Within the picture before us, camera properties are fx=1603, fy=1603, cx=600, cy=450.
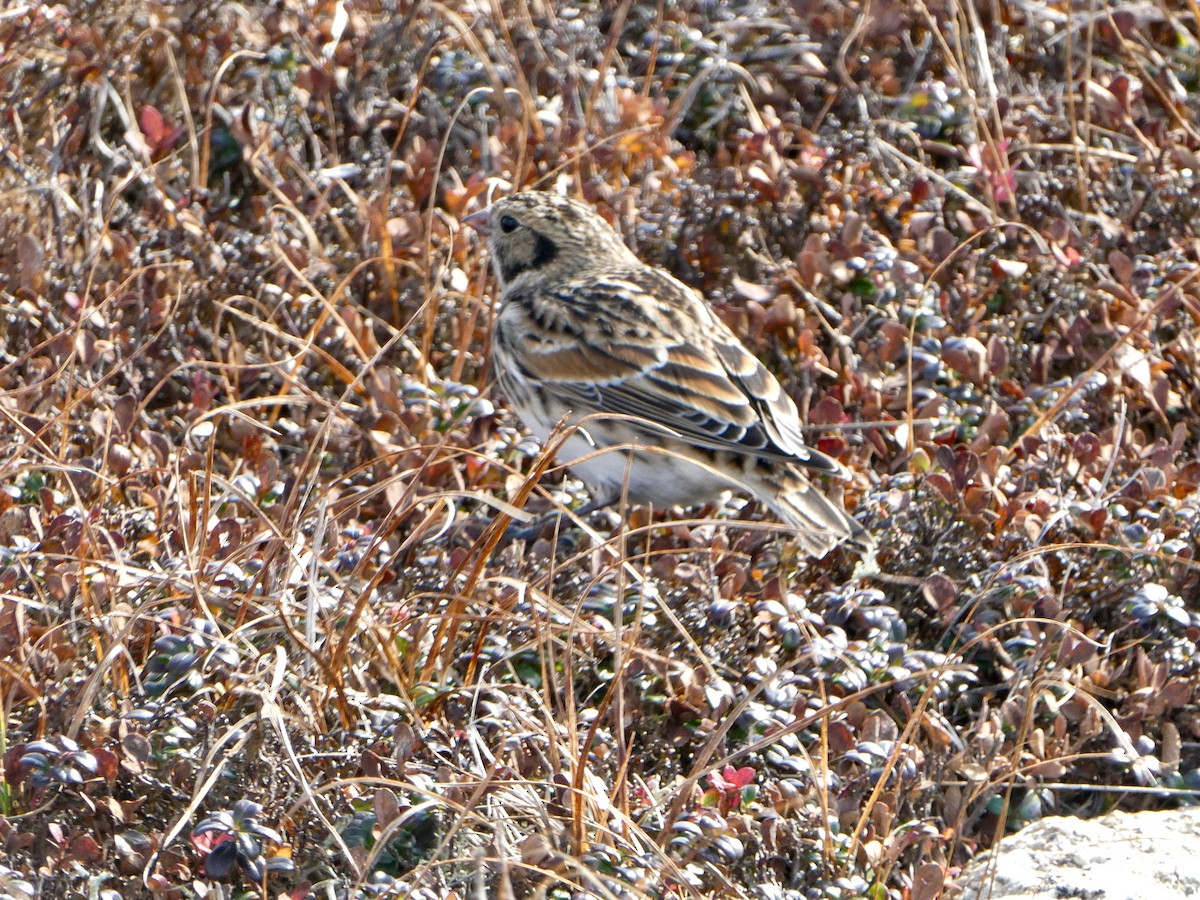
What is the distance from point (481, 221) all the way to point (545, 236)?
Result: 0.86 ft

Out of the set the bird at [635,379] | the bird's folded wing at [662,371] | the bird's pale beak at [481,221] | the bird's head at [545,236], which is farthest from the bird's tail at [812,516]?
the bird's pale beak at [481,221]

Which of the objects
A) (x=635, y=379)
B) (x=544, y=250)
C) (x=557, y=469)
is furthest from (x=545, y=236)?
(x=557, y=469)

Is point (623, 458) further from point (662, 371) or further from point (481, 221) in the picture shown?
point (481, 221)

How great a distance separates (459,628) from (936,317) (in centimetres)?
251

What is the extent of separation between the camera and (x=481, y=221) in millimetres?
5961

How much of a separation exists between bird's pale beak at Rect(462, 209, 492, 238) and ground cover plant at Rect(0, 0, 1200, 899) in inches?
7.0

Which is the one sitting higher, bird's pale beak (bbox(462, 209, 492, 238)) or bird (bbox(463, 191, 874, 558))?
bird's pale beak (bbox(462, 209, 492, 238))

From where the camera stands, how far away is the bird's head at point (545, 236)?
5871 millimetres

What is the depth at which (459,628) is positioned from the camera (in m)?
4.01

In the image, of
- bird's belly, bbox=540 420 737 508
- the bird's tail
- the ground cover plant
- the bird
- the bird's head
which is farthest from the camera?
the bird's head

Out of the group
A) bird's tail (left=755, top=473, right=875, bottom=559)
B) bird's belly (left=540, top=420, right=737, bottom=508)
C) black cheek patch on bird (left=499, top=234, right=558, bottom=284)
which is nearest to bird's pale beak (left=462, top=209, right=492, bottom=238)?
black cheek patch on bird (left=499, top=234, right=558, bottom=284)

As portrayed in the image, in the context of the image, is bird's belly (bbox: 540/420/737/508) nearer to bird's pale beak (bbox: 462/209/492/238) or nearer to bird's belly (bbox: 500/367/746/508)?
bird's belly (bbox: 500/367/746/508)

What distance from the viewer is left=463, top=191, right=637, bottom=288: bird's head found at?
587cm

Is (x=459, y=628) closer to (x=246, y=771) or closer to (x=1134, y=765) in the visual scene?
(x=246, y=771)
